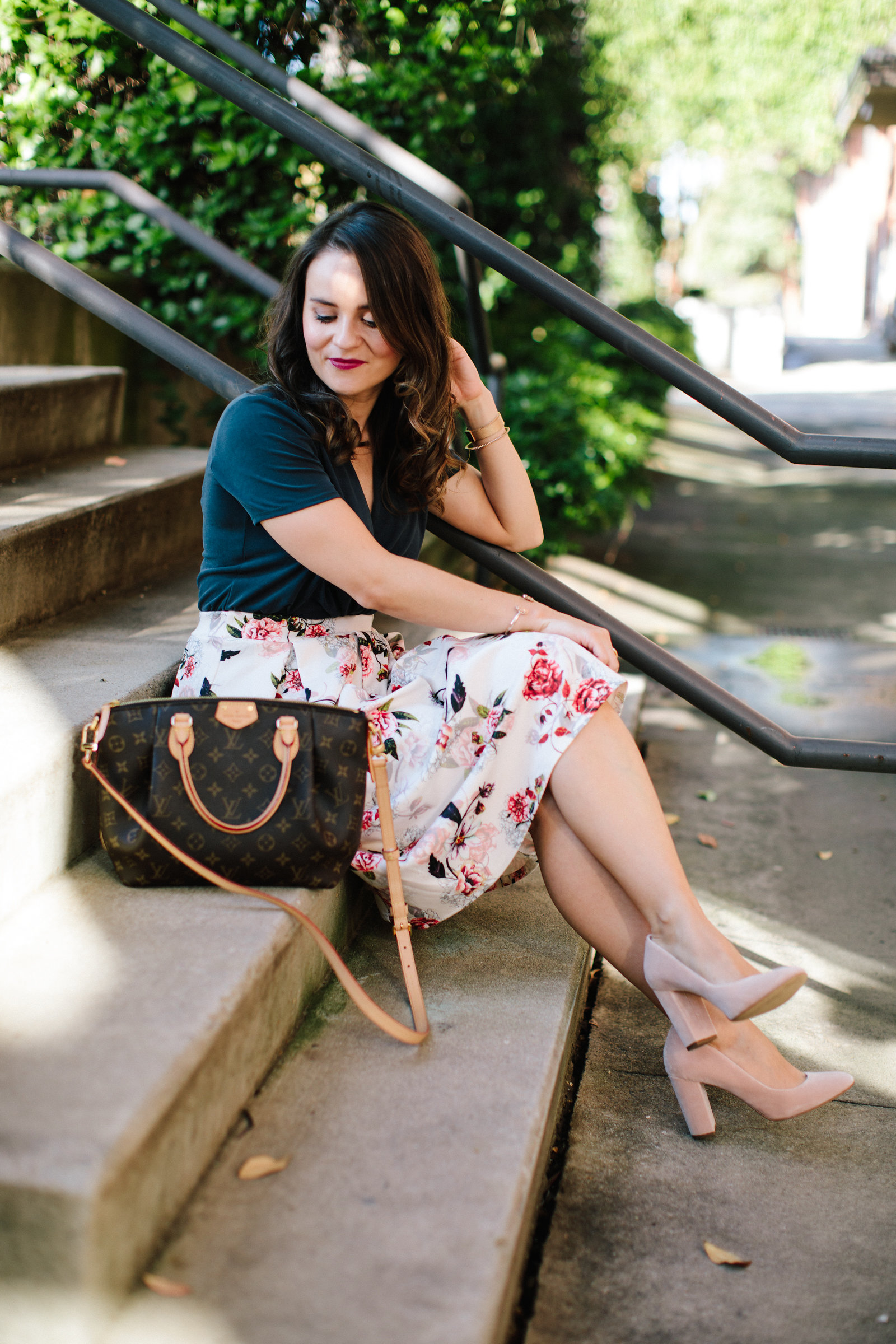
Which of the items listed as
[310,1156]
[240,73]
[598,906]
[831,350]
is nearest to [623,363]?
[240,73]

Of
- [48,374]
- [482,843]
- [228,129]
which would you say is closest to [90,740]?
[482,843]

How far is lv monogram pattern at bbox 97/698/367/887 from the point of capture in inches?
63.5

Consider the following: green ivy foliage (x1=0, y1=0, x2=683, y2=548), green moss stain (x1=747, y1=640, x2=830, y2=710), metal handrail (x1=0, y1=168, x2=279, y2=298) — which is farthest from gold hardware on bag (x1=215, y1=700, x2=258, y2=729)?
green moss stain (x1=747, y1=640, x2=830, y2=710)

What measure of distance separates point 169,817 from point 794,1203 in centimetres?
110

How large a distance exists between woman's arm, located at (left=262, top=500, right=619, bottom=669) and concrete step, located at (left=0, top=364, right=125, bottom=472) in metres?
1.28

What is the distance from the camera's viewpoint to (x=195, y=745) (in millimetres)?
1609

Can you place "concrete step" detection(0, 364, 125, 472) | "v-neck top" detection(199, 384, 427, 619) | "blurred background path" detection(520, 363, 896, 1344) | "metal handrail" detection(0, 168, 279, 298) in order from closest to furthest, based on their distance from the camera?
"blurred background path" detection(520, 363, 896, 1344), "v-neck top" detection(199, 384, 427, 619), "concrete step" detection(0, 364, 125, 472), "metal handrail" detection(0, 168, 279, 298)

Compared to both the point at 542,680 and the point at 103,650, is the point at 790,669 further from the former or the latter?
the point at 103,650

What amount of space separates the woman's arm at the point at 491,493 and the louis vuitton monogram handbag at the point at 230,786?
2.37ft

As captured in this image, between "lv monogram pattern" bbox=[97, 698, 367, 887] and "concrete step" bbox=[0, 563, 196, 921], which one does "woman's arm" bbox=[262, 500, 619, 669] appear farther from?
"concrete step" bbox=[0, 563, 196, 921]

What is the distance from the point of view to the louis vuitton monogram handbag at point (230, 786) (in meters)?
1.61

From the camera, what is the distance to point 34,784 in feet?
5.39

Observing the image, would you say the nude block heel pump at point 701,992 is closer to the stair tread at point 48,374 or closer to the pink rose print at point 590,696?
the pink rose print at point 590,696

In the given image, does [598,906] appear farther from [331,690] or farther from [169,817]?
[169,817]
